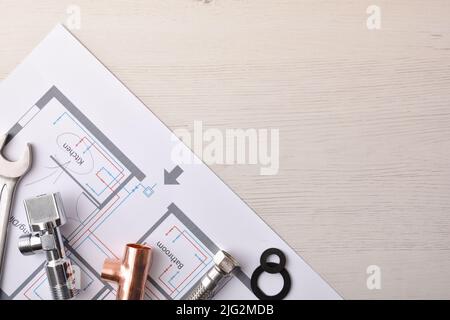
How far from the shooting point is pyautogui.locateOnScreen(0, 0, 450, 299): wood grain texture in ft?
3.66

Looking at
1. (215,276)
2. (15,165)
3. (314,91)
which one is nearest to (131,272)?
(215,276)

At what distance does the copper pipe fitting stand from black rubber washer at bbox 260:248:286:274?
0.18 metres

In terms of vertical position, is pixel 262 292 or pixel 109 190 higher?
A: pixel 109 190

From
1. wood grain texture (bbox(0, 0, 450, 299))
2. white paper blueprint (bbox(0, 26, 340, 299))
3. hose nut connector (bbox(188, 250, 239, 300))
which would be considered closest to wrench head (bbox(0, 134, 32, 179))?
white paper blueprint (bbox(0, 26, 340, 299))

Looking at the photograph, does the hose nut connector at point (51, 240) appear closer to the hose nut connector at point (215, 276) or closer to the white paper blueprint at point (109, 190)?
the white paper blueprint at point (109, 190)

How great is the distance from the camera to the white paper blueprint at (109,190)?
1.10 metres

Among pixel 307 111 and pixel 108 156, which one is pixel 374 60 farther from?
pixel 108 156

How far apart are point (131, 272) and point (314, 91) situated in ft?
1.35

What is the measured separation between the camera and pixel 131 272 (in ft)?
3.50

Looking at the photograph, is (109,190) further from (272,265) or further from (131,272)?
(272,265)

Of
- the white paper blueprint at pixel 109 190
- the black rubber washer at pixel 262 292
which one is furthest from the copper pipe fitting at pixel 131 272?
the black rubber washer at pixel 262 292

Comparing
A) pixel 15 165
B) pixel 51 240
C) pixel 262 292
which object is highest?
pixel 15 165

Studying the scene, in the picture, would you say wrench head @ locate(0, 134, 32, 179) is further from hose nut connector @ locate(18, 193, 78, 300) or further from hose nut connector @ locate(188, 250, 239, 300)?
hose nut connector @ locate(188, 250, 239, 300)

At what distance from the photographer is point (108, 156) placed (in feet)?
3.64
